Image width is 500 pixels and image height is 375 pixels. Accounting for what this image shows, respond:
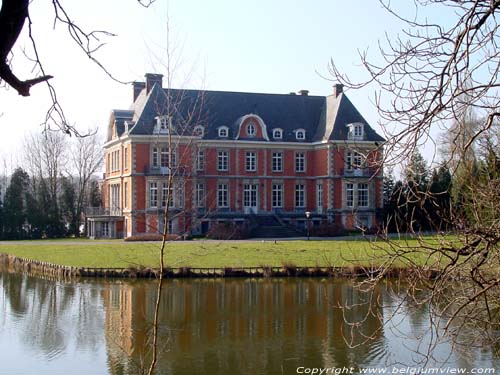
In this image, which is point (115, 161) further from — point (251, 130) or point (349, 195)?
point (349, 195)

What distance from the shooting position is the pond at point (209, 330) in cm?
1060

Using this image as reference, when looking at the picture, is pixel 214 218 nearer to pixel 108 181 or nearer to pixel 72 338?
pixel 108 181

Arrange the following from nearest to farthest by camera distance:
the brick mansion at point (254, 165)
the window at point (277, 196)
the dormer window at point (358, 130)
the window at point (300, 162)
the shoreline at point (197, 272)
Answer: the shoreline at point (197, 272) < the brick mansion at point (254, 165) < the dormer window at point (358, 130) < the window at point (277, 196) < the window at point (300, 162)

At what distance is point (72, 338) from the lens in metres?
12.6

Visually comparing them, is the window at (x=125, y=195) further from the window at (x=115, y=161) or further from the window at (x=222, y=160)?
the window at (x=222, y=160)

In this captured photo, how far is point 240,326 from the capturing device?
13.7 metres

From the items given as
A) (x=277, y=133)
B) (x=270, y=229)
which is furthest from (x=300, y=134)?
(x=270, y=229)

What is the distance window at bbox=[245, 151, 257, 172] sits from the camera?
117 ft

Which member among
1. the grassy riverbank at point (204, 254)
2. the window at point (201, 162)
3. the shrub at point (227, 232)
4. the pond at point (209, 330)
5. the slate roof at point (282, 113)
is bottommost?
the pond at point (209, 330)

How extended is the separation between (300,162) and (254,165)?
107 inches

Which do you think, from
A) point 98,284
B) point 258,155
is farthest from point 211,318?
point 258,155

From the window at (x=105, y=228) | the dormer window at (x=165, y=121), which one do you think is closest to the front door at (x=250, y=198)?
the window at (x=105, y=228)

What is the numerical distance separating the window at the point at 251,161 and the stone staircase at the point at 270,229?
2.83 metres

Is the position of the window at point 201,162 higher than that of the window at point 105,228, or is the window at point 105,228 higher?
the window at point 201,162
